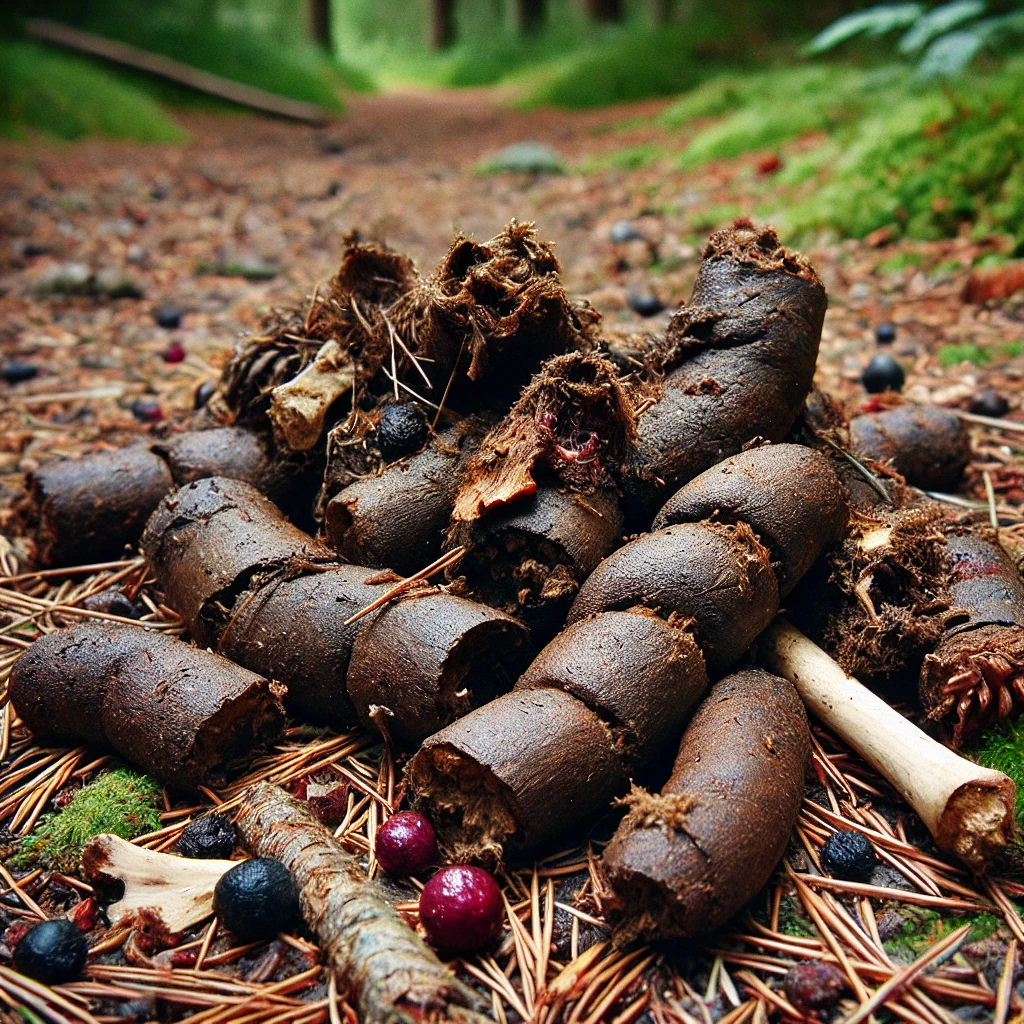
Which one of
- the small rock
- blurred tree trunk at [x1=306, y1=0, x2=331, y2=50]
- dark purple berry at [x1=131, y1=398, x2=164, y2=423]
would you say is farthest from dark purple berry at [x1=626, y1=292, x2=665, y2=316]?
blurred tree trunk at [x1=306, y1=0, x2=331, y2=50]

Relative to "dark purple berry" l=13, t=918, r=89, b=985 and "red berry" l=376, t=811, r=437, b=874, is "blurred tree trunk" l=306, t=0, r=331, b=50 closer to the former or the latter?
"red berry" l=376, t=811, r=437, b=874

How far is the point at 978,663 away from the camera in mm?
2814

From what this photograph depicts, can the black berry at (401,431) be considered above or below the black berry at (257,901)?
above

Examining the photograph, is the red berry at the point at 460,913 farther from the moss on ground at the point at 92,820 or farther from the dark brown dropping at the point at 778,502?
the dark brown dropping at the point at 778,502

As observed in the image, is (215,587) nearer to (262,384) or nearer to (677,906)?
(262,384)

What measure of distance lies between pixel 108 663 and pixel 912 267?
6204 millimetres

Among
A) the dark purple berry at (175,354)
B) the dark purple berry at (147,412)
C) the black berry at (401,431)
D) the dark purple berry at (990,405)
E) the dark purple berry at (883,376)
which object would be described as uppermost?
the black berry at (401,431)

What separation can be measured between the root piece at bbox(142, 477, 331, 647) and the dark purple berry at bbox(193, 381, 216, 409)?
4.41 ft

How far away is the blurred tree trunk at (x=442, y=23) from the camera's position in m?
27.7

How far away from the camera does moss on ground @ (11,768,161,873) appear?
2789 mm

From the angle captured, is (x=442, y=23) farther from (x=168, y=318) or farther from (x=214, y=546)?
(x=214, y=546)

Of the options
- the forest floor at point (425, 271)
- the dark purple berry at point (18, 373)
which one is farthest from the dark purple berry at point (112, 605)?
the dark purple berry at point (18, 373)

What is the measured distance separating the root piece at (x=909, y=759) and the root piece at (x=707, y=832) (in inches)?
12.9

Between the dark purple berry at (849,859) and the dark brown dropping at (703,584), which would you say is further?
the dark brown dropping at (703,584)
